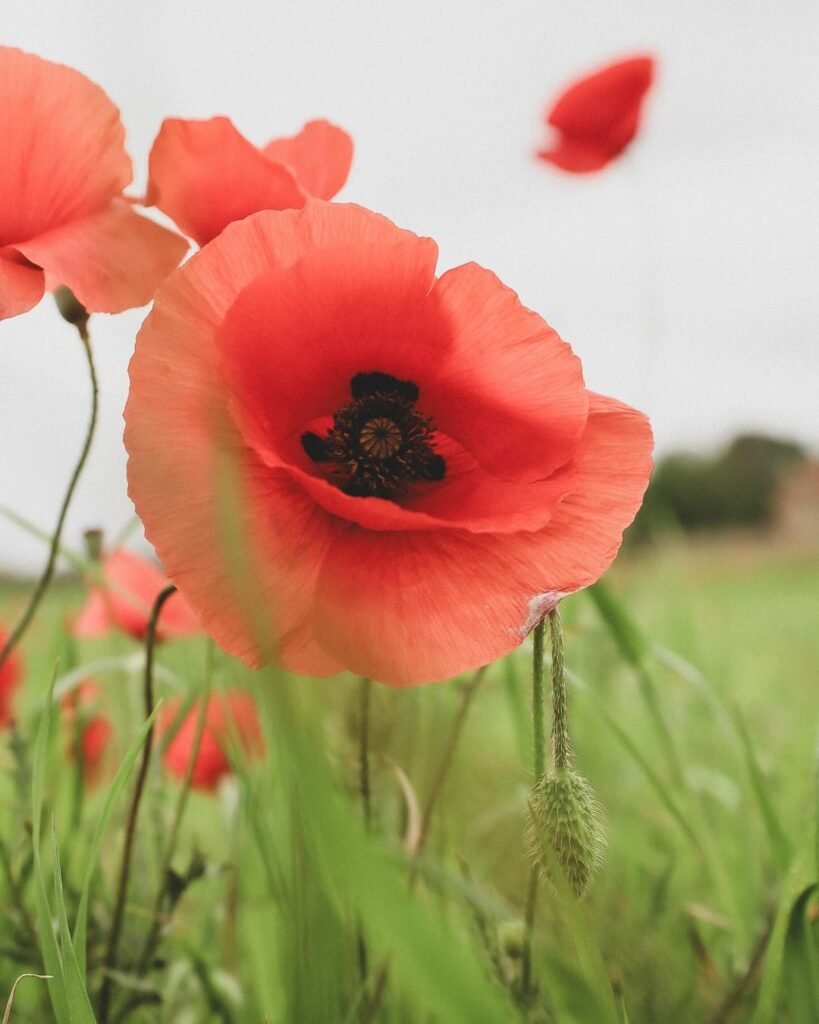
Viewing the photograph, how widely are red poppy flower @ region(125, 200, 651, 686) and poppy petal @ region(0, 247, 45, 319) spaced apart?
6 cm

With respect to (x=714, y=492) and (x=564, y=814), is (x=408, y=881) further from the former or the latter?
(x=714, y=492)

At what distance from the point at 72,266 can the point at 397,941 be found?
0.97 feet

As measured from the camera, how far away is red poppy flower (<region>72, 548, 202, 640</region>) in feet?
2.24

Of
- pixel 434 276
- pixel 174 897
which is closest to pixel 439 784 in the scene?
pixel 174 897

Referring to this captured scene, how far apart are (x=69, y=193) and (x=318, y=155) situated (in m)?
0.11

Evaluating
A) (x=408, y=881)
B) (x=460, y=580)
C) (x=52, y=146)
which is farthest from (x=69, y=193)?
(x=408, y=881)

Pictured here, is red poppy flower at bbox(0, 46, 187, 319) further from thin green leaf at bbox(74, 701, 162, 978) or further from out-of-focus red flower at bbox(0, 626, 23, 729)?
out-of-focus red flower at bbox(0, 626, 23, 729)

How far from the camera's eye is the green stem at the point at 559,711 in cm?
34

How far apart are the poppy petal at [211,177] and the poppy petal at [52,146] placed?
0.02 metres

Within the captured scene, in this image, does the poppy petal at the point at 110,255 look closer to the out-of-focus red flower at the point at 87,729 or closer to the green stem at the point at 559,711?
the green stem at the point at 559,711

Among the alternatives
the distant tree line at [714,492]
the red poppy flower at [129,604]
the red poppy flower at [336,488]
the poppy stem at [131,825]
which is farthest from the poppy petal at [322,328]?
the distant tree line at [714,492]

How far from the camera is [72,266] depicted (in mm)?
414

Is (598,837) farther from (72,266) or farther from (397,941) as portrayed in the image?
(72,266)

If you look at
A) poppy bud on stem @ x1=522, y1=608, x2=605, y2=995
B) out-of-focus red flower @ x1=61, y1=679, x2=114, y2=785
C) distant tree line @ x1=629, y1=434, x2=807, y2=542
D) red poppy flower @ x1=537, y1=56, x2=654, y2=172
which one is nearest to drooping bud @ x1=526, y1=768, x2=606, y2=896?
poppy bud on stem @ x1=522, y1=608, x2=605, y2=995
